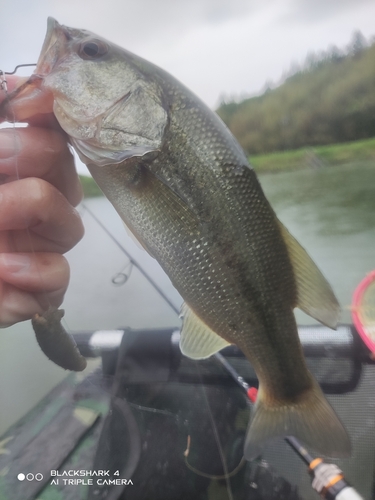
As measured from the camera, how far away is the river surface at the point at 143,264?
0.73 metres

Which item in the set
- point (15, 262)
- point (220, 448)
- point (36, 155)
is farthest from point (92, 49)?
point (220, 448)

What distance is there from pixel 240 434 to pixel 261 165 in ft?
2.23

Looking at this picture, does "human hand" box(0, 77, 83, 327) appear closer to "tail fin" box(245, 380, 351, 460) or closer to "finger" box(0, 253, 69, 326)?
"finger" box(0, 253, 69, 326)

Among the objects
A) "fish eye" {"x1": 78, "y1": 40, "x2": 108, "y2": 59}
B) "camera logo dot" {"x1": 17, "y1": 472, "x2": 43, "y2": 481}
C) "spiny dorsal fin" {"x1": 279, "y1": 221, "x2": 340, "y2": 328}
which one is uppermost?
"fish eye" {"x1": 78, "y1": 40, "x2": 108, "y2": 59}

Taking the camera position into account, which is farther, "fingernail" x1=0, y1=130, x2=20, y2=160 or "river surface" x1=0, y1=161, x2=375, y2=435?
"river surface" x1=0, y1=161, x2=375, y2=435

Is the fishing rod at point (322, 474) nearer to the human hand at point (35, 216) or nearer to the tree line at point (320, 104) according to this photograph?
the human hand at point (35, 216)

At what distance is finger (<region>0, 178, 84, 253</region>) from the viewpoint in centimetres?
53

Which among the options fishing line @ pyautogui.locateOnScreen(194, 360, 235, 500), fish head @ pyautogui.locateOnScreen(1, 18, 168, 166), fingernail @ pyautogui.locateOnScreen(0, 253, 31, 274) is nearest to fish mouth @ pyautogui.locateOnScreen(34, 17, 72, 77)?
fish head @ pyautogui.locateOnScreen(1, 18, 168, 166)

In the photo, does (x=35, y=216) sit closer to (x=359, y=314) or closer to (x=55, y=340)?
(x=55, y=340)

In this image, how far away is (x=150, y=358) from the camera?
0.89 meters

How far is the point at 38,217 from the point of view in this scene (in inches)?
21.9

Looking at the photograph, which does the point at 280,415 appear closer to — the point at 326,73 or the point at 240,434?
the point at 240,434

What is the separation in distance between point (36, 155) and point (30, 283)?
0.22 meters

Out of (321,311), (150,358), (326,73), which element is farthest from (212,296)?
(326,73)
